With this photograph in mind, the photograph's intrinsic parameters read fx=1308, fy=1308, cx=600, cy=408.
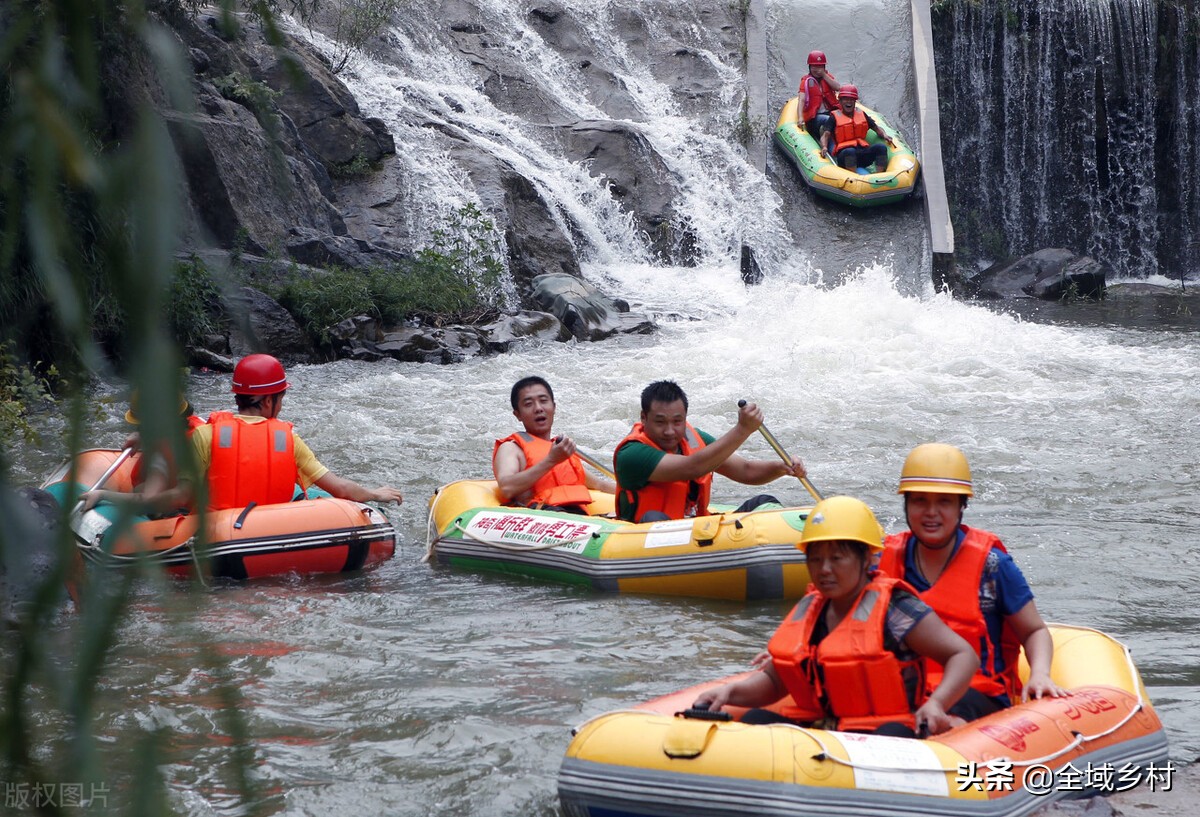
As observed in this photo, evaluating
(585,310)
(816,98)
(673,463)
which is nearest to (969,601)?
(673,463)

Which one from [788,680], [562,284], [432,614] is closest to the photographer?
[788,680]

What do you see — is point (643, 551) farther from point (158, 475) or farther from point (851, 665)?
point (158, 475)

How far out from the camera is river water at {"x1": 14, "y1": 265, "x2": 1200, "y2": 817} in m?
3.91

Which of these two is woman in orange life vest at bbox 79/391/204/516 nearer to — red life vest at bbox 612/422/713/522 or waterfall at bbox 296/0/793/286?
red life vest at bbox 612/422/713/522

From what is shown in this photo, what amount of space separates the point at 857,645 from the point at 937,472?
0.57 metres

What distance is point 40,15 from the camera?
1456 mm

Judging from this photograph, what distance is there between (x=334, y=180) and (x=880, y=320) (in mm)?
6538

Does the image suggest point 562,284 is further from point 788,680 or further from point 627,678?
point 788,680

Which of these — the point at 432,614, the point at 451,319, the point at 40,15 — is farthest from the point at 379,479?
the point at 40,15

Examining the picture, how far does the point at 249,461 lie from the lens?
5930 mm

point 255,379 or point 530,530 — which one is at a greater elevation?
point 255,379

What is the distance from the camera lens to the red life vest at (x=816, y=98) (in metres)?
16.2

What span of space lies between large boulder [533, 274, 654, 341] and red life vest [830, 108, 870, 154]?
12.7 feet

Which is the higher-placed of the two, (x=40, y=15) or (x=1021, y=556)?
(x=40, y=15)
